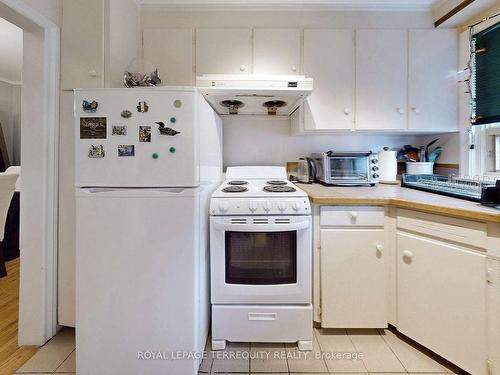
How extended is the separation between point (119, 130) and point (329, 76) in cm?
162

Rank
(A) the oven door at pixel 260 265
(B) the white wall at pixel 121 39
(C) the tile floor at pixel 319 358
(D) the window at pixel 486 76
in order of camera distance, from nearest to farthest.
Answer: (C) the tile floor at pixel 319 358 → (A) the oven door at pixel 260 265 → (B) the white wall at pixel 121 39 → (D) the window at pixel 486 76

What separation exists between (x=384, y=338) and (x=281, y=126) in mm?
1773

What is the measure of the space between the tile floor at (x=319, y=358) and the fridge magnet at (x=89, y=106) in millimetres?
1392

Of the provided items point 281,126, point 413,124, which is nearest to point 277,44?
point 281,126

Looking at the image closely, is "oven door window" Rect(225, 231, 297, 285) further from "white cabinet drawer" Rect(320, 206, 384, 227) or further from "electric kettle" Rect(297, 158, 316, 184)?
"electric kettle" Rect(297, 158, 316, 184)

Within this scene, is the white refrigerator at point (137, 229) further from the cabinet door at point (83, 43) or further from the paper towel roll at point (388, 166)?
the paper towel roll at point (388, 166)

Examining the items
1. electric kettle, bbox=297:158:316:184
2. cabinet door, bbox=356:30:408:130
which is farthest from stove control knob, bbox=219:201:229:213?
cabinet door, bbox=356:30:408:130

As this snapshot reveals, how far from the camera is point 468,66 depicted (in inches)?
79.1

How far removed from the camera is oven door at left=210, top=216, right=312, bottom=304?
1532mm

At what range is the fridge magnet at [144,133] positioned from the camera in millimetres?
1285

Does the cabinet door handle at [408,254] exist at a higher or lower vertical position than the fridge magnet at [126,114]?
lower

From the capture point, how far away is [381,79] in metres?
2.10

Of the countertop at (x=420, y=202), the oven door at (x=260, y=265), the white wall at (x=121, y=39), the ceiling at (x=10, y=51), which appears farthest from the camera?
the ceiling at (x=10, y=51)

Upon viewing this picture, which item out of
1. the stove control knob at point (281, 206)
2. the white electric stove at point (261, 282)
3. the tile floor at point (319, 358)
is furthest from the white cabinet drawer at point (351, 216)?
the tile floor at point (319, 358)
